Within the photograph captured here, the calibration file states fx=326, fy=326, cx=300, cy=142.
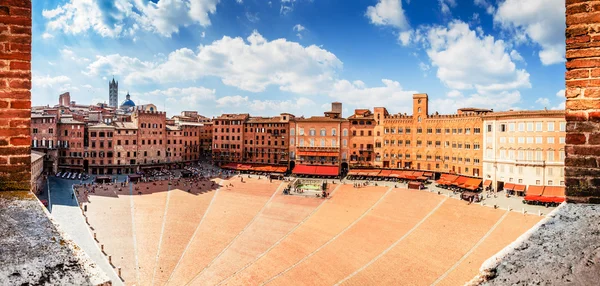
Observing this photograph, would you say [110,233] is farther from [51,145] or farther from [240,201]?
[51,145]

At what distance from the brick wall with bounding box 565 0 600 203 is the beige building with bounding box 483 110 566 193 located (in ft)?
144

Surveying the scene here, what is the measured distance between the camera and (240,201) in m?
42.4

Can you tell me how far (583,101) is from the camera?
3.72 metres

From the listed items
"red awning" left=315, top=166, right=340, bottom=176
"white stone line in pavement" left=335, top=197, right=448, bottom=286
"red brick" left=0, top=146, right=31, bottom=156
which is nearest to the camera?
"red brick" left=0, top=146, right=31, bottom=156

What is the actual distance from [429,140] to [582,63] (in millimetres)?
52433

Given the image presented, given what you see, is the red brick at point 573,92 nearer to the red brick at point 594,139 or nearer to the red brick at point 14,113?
the red brick at point 594,139

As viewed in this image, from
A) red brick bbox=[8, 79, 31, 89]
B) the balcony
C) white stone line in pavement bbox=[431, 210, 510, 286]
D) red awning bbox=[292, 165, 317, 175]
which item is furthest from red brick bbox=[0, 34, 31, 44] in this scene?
red awning bbox=[292, 165, 317, 175]

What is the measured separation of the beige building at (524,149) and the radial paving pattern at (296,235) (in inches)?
385

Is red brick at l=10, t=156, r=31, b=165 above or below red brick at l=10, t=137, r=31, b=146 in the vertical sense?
below

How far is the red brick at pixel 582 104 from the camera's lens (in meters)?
3.66

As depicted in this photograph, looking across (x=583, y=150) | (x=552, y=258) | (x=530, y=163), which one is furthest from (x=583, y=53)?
(x=530, y=163)

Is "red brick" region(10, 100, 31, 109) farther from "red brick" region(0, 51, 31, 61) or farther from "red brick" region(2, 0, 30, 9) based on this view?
"red brick" region(2, 0, 30, 9)

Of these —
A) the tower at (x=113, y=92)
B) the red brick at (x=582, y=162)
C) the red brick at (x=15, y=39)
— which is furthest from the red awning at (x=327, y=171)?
the tower at (x=113, y=92)

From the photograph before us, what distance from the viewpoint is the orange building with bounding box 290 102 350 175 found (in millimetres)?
59469
